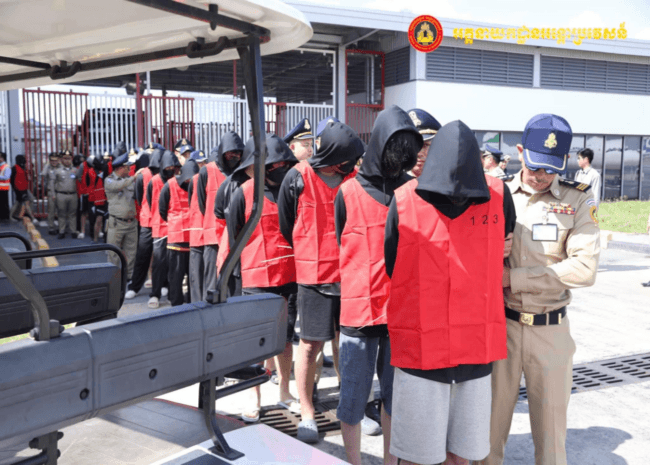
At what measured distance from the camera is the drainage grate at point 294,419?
4.15m

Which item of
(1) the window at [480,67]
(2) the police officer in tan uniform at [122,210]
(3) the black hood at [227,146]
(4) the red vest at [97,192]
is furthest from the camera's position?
(1) the window at [480,67]

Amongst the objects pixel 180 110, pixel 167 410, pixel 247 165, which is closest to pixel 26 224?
pixel 180 110

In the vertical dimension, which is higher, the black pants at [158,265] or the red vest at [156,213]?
the red vest at [156,213]

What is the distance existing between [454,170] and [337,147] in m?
1.48

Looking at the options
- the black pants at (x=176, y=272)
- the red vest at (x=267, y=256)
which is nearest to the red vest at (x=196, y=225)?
the black pants at (x=176, y=272)

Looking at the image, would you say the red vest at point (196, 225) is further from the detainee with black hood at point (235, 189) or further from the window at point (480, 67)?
the window at point (480, 67)

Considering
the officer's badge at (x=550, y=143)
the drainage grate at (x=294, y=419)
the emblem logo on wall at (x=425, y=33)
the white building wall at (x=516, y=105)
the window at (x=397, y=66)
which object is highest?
the emblem logo on wall at (x=425, y=33)

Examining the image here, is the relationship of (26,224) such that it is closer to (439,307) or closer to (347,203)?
(347,203)

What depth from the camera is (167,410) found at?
3.23 meters

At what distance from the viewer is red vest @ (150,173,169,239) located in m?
7.85

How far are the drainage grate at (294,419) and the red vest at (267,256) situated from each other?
94 centimetres

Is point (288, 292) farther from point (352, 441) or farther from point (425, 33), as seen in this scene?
point (425, 33)

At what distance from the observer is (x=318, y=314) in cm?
398

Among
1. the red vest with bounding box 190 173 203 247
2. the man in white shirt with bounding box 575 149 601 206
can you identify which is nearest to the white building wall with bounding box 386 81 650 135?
the man in white shirt with bounding box 575 149 601 206
